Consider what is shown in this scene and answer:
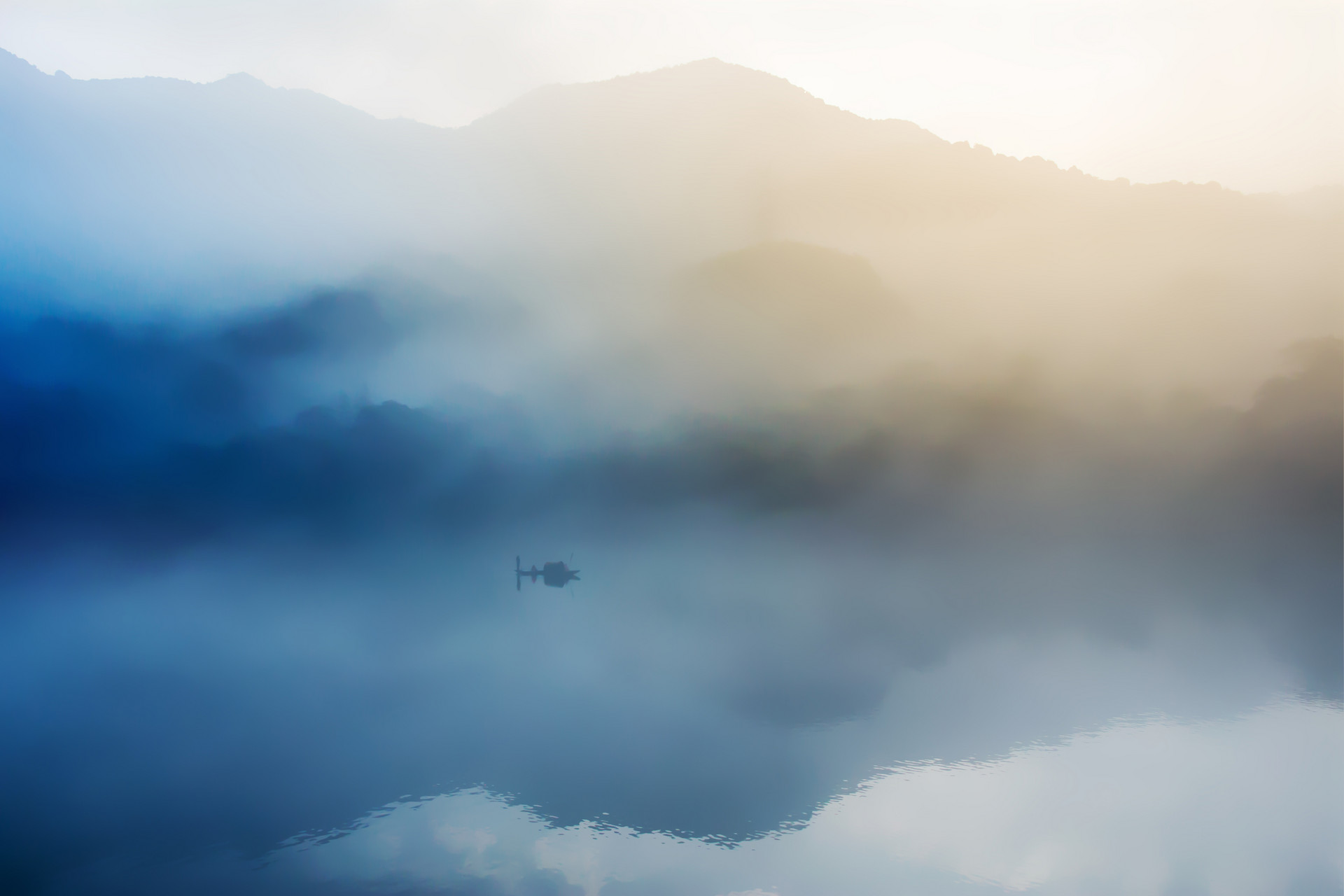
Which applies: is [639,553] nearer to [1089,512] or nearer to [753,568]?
[753,568]

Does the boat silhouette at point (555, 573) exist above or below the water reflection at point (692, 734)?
above

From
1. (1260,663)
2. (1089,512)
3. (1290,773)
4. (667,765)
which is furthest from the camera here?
(1089,512)

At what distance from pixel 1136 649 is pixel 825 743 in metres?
14.5

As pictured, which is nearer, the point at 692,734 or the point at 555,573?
the point at 692,734

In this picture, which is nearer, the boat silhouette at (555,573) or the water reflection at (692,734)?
the water reflection at (692,734)

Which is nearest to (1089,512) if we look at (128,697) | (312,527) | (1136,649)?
(1136,649)

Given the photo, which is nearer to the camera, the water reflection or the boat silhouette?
the water reflection

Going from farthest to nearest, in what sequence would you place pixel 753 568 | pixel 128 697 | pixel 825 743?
pixel 753 568 < pixel 128 697 < pixel 825 743

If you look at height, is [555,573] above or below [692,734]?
above

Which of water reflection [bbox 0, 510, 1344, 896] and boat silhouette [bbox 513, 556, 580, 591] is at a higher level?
boat silhouette [bbox 513, 556, 580, 591]

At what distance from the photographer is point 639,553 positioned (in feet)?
133

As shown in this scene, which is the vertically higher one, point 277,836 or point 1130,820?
point 277,836

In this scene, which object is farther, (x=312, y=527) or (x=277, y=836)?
(x=312, y=527)

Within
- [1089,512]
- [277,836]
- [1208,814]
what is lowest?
[1208,814]
